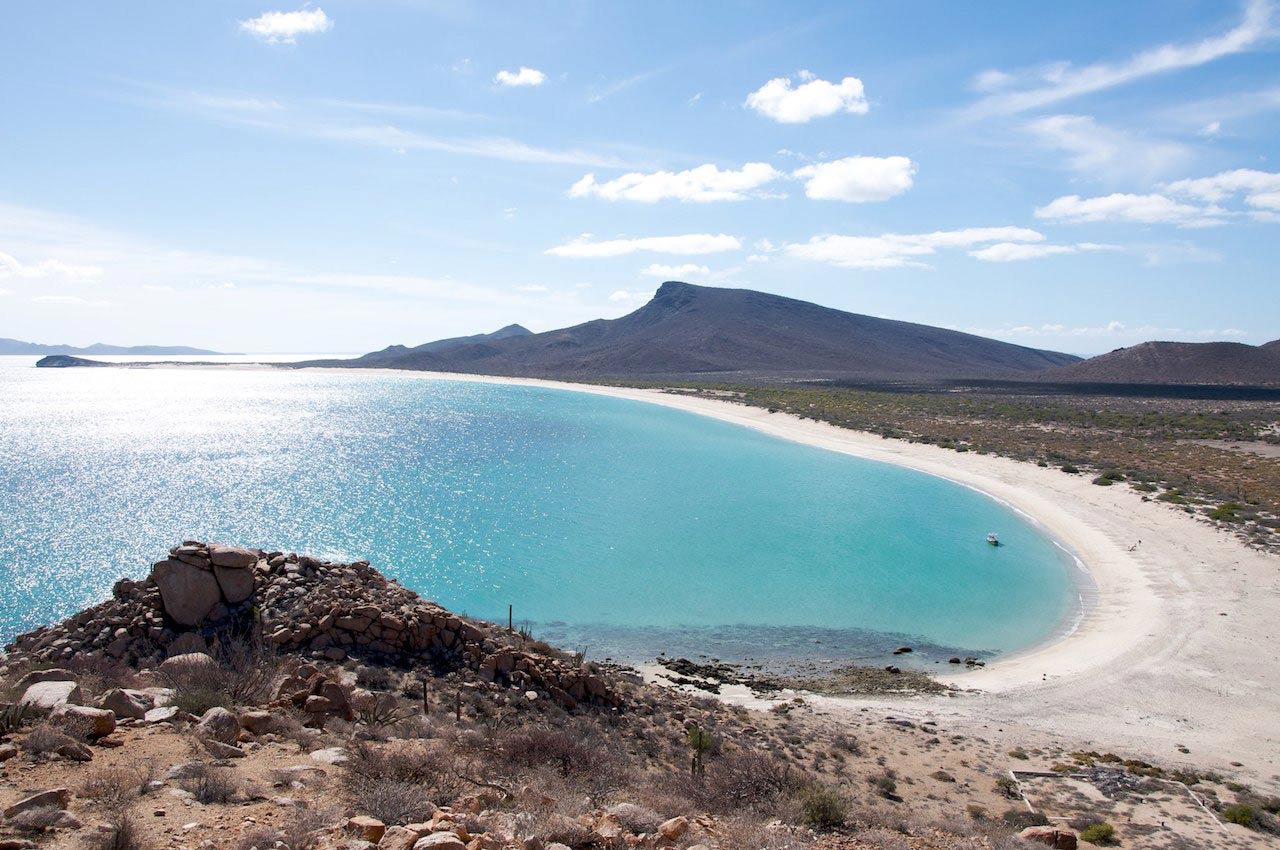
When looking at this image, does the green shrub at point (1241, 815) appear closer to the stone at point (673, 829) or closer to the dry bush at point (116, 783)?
the stone at point (673, 829)

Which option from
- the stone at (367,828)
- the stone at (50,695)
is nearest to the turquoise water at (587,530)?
the stone at (50,695)

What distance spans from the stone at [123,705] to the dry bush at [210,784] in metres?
1.63

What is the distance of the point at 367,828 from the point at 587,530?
22.7 metres

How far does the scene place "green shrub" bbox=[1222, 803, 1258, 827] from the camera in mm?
8812

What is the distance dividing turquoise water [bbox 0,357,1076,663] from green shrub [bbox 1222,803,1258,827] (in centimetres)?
748

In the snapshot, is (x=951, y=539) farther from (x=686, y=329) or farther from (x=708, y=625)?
(x=686, y=329)

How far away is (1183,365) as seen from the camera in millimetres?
117000

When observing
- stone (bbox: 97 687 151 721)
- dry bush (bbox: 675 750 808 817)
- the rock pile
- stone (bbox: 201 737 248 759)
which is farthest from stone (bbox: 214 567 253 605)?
dry bush (bbox: 675 750 808 817)

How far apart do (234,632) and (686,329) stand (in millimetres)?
175175

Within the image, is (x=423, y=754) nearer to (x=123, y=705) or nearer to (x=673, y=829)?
(x=673, y=829)

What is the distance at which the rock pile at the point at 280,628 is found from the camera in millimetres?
10211

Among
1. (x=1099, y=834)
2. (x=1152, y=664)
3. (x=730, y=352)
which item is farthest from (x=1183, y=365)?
(x=1099, y=834)

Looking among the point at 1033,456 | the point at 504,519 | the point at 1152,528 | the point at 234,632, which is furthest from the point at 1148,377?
the point at 234,632

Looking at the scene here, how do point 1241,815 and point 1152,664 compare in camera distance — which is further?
point 1152,664
